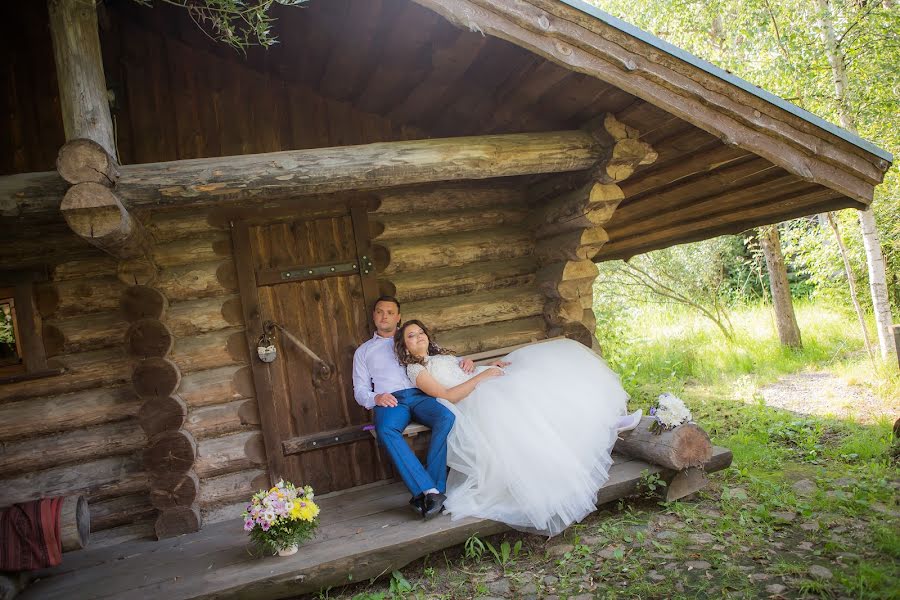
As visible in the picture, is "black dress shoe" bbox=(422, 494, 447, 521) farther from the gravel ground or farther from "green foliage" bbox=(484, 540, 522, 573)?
the gravel ground

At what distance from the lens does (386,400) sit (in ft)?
15.1

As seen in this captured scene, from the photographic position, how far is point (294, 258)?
5461mm

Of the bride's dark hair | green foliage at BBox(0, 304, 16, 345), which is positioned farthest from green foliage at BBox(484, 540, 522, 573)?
green foliage at BBox(0, 304, 16, 345)

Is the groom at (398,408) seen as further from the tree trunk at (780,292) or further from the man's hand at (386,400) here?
the tree trunk at (780,292)

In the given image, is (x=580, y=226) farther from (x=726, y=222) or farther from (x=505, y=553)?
(x=505, y=553)

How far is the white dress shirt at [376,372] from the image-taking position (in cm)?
487

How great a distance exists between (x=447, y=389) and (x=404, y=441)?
1.71ft

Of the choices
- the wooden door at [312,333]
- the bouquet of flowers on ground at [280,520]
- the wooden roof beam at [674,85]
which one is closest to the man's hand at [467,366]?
the wooden door at [312,333]

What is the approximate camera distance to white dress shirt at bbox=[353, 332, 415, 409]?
4.87 meters

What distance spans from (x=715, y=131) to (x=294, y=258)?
144 inches

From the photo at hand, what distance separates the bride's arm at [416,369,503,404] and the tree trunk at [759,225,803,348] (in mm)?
7692

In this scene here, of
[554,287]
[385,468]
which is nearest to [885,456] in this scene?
[554,287]

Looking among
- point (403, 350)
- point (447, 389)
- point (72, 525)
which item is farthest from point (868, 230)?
point (72, 525)

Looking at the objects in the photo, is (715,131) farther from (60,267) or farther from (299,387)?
(60,267)
